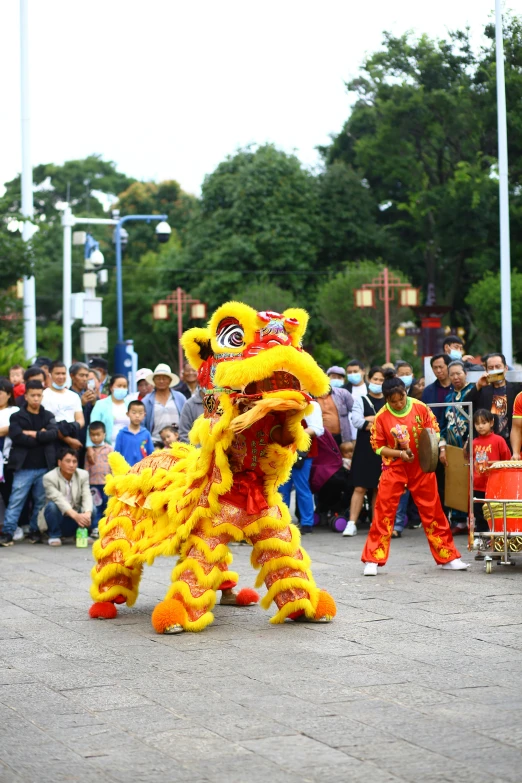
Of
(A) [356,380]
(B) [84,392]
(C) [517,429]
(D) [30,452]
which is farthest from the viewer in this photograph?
(A) [356,380]

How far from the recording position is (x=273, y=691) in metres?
5.88

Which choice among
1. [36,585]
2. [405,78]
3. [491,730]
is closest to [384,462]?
[36,585]

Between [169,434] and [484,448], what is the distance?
3254mm

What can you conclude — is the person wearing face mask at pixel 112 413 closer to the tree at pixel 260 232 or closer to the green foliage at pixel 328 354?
the green foliage at pixel 328 354

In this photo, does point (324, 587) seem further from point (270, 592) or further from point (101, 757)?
point (101, 757)

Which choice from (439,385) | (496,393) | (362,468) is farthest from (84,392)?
(496,393)

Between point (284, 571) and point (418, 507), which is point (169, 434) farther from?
point (284, 571)

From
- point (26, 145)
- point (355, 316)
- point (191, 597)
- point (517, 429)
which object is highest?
point (26, 145)

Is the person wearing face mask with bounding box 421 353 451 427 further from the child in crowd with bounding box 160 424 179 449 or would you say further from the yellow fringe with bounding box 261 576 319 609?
the yellow fringe with bounding box 261 576 319 609

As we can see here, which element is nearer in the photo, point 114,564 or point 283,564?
point 283,564

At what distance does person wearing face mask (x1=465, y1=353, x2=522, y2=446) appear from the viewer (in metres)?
11.8

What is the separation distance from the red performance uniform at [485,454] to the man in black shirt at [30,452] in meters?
4.36

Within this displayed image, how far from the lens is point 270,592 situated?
768 cm

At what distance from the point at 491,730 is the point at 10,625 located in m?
3.86
